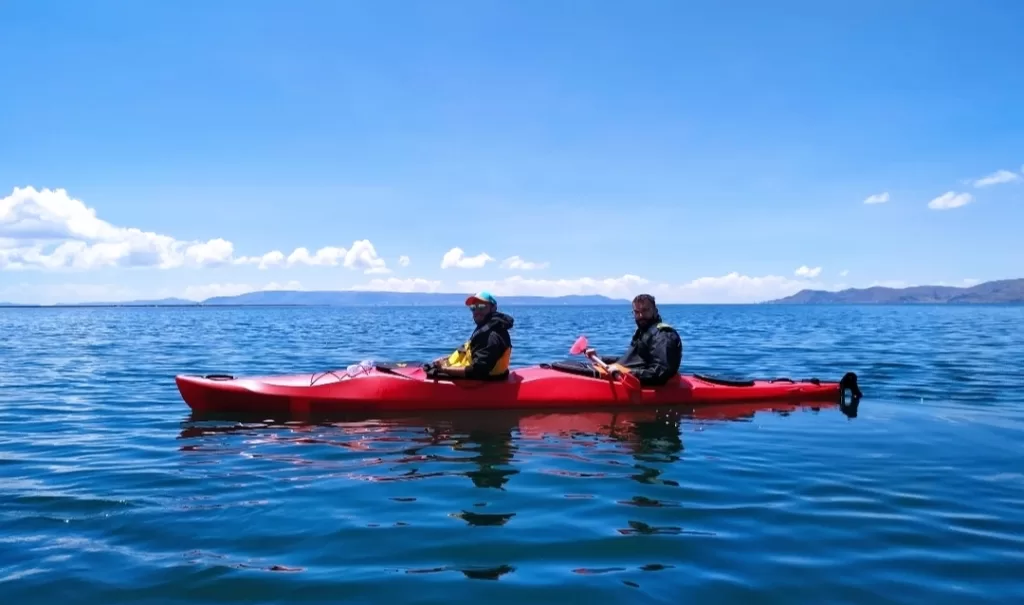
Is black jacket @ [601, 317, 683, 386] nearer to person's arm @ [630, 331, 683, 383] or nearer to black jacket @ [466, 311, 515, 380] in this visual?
person's arm @ [630, 331, 683, 383]

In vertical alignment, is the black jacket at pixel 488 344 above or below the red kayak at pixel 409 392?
above

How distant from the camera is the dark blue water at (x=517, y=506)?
4191mm

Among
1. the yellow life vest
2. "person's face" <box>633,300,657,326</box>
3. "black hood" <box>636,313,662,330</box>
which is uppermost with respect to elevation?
"person's face" <box>633,300,657,326</box>

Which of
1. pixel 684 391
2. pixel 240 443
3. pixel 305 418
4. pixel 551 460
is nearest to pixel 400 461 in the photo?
pixel 551 460

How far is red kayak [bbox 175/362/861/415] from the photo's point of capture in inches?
381

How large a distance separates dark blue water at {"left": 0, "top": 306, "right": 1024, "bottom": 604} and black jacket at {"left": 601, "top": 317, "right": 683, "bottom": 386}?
59 cm

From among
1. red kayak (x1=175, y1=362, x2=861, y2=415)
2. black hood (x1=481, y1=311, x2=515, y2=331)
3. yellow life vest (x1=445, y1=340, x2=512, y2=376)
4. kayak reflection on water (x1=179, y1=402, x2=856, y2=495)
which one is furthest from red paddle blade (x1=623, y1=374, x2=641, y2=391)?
black hood (x1=481, y1=311, x2=515, y2=331)

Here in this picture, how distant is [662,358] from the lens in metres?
10.2

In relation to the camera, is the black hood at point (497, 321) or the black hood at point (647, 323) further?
the black hood at point (647, 323)

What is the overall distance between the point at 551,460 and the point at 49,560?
4.50 meters

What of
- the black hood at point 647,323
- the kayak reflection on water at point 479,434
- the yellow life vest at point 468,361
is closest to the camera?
the kayak reflection on water at point 479,434

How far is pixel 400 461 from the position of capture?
7258mm

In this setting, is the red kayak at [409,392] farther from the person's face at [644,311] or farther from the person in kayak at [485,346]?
the person's face at [644,311]

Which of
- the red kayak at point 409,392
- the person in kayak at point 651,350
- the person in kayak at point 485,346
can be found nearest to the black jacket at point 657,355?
the person in kayak at point 651,350
